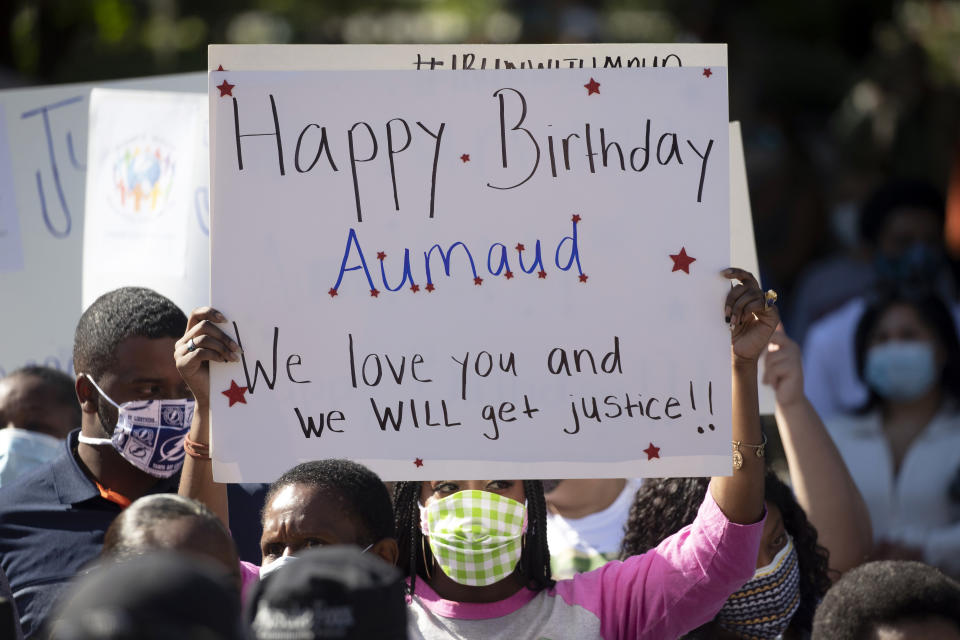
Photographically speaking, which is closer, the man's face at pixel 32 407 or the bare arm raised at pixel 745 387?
the bare arm raised at pixel 745 387

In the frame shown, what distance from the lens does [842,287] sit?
759 centimetres

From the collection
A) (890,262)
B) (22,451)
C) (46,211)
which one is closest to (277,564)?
(22,451)

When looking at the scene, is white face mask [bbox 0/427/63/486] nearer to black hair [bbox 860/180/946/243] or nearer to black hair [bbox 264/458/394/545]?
black hair [bbox 264/458/394/545]

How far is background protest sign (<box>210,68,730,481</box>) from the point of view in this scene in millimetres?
3129

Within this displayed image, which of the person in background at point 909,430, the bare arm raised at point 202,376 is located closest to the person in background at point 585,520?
the bare arm raised at point 202,376

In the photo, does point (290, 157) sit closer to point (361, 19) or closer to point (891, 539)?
point (891, 539)

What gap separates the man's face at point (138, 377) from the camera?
3.48 meters

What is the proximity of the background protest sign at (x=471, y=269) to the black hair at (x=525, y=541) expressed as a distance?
204 mm

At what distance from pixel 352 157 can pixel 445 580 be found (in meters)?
1.10

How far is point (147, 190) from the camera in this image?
450cm

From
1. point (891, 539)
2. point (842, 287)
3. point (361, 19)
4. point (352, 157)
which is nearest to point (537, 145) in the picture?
point (352, 157)

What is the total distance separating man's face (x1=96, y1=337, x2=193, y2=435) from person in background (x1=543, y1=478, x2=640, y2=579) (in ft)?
3.93

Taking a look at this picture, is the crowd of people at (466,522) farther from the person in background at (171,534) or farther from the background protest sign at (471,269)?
the background protest sign at (471,269)

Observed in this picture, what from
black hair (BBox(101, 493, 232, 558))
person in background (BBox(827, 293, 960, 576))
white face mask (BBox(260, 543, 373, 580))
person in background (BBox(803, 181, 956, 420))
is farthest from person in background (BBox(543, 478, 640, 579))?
person in background (BBox(803, 181, 956, 420))
